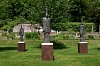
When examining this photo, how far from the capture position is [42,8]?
33.0 metres

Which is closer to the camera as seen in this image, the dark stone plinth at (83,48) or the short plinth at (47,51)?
the short plinth at (47,51)

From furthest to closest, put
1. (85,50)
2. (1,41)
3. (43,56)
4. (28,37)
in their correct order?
(28,37) → (1,41) → (85,50) → (43,56)

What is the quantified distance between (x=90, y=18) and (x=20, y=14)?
15.3 m

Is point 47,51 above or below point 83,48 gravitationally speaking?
above

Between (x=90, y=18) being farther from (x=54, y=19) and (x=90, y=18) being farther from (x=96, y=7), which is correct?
(x=54, y=19)

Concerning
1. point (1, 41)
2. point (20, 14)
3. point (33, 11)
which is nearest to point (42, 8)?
point (33, 11)

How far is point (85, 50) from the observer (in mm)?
24594

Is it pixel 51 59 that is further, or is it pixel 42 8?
pixel 42 8

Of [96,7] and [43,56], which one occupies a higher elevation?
[96,7]

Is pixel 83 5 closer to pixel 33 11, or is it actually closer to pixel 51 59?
pixel 33 11

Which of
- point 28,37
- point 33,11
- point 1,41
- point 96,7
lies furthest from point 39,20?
point 96,7

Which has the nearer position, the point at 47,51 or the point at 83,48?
the point at 47,51

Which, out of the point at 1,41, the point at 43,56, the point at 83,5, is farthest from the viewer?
the point at 83,5

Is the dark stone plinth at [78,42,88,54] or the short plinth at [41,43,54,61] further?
the dark stone plinth at [78,42,88,54]
